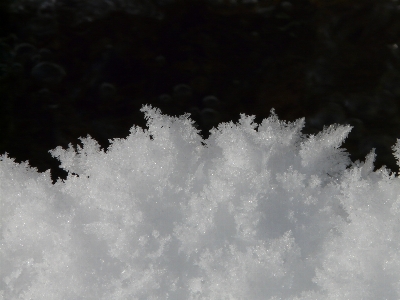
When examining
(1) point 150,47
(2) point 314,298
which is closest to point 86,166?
(1) point 150,47

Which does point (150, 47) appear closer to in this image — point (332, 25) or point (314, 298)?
point (332, 25)

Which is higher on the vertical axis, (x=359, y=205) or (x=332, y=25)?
(x=332, y=25)

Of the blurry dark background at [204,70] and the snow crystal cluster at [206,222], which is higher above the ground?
the blurry dark background at [204,70]

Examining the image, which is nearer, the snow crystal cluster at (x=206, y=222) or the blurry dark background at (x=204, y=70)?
the snow crystal cluster at (x=206, y=222)

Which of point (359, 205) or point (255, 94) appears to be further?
point (255, 94)

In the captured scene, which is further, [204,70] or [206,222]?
[204,70]
